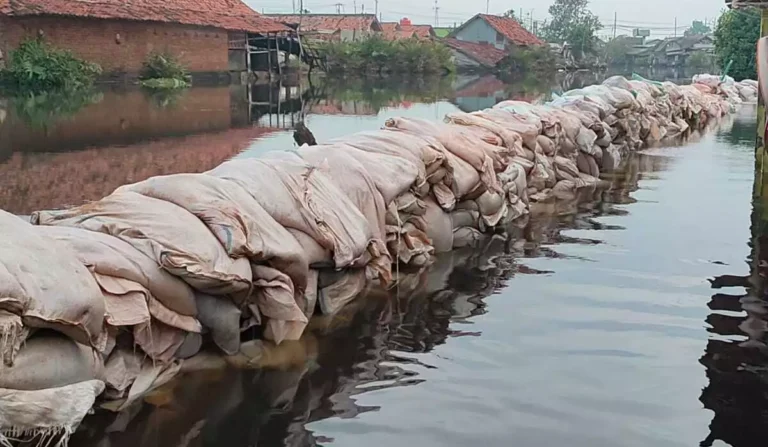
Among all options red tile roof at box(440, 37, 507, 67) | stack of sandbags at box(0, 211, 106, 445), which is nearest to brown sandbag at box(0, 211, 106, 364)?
stack of sandbags at box(0, 211, 106, 445)

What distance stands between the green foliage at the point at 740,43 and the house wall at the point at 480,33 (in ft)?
72.2

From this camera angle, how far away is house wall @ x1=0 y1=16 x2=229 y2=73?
917 inches

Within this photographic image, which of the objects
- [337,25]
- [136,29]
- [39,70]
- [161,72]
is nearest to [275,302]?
[39,70]

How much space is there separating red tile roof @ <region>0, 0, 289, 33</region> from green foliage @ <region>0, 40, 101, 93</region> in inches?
37.2

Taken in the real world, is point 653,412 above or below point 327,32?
below

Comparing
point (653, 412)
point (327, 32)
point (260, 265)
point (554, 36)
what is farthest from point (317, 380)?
point (554, 36)

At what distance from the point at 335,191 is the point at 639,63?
68.9 m

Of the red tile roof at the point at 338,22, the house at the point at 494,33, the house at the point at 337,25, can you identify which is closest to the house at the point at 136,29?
the house at the point at 337,25

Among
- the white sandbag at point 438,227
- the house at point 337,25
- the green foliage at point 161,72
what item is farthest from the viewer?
the house at point 337,25

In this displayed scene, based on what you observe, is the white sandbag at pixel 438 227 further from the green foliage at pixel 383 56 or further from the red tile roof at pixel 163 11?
the green foliage at pixel 383 56

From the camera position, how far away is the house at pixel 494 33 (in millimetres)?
51844

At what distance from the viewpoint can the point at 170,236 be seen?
3.31 meters

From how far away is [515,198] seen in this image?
672 centimetres

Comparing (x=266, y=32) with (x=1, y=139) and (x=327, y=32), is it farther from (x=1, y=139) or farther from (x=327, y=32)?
(x=1, y=139)
